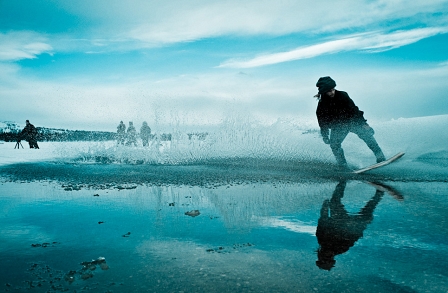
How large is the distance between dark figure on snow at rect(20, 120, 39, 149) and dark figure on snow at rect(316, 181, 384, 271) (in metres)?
23.0

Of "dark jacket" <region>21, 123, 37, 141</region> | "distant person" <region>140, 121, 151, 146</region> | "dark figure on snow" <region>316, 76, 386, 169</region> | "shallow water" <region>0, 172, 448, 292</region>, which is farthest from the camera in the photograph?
"distant person" <region>140, 121, 151, 146</region>

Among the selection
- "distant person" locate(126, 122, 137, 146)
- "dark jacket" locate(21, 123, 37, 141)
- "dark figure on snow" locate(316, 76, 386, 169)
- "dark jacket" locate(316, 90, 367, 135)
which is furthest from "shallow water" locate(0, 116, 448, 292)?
"distant person" locate(126, 122, 137, 146)

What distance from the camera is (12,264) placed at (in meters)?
2.55

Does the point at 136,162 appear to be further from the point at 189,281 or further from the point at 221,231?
the point at 189,281

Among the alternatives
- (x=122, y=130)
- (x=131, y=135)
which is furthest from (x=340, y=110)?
(x=122, y=130)

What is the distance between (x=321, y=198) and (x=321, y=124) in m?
4.14

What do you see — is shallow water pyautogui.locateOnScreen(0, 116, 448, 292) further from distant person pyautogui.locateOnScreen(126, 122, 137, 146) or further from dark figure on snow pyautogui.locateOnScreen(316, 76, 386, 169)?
distant person pyautogui.locateOnScreen(126, 122, 137, 146)

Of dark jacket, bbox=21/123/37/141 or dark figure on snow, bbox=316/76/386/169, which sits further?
dark jacket, bbox=21/123/37/141

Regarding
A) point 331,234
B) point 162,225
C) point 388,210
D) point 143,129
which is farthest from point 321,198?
point 143,129

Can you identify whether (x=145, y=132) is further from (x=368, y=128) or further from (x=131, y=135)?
(x=368, y=128)

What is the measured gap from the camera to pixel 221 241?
3066mm

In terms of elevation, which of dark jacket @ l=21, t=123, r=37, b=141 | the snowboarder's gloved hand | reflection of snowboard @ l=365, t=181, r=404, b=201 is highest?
dark jacket @ l=21, t=123, r=37, b=141

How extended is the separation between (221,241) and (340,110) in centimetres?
646

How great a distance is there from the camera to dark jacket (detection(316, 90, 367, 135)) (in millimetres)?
8516
